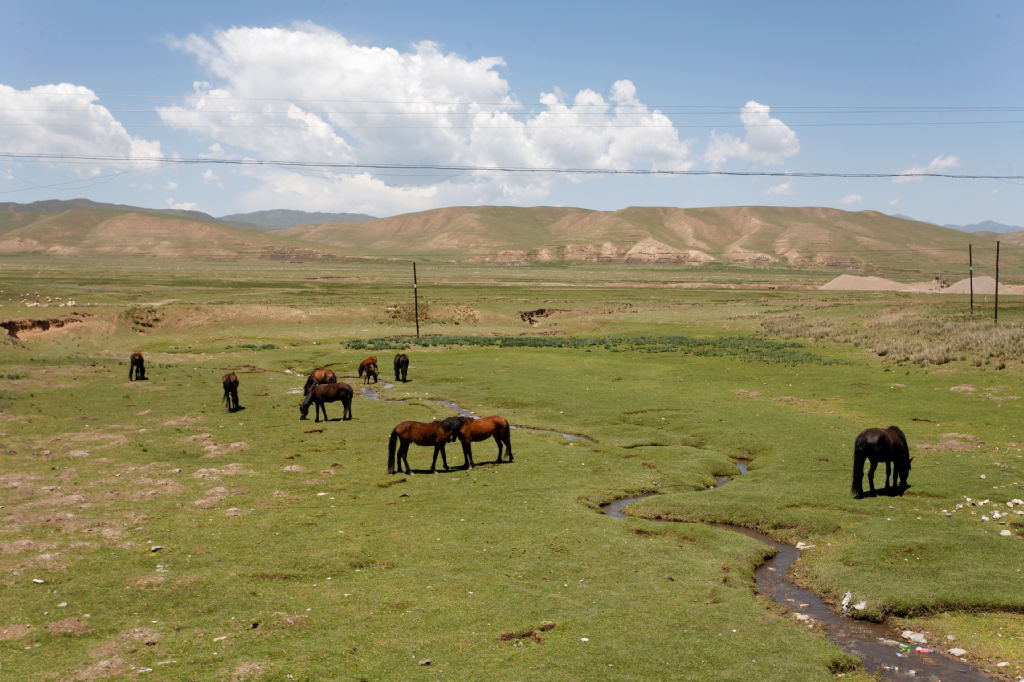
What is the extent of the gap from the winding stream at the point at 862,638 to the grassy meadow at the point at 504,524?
1.24 feet

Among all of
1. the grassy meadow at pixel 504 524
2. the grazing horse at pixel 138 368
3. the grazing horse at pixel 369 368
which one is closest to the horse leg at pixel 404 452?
the grassy meadow at pixel 504 524

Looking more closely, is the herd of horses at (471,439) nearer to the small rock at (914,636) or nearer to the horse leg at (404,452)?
the horse leg at (404,452)

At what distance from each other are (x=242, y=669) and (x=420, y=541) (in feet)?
20.7

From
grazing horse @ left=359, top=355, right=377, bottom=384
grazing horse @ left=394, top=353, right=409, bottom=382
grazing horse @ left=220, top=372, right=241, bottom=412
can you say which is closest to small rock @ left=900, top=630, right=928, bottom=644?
grazing horse @ left=220, top=372, right=241, bottom=412

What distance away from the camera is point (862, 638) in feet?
41.1

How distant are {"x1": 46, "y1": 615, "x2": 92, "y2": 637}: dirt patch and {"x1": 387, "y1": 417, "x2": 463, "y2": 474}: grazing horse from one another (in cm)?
1126

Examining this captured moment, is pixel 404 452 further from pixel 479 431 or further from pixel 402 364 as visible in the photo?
pixel 402 364

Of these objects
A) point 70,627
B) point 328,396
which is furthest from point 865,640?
point 328,396

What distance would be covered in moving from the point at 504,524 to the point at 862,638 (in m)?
8.77

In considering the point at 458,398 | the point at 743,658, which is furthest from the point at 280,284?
the point at 743,658

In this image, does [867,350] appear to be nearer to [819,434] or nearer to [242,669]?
[819,434]

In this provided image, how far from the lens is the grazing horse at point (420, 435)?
22969 mm

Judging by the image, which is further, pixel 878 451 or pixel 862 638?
pixel 878 451

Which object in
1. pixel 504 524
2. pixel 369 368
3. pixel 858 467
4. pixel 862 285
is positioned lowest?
pixel 504 524
